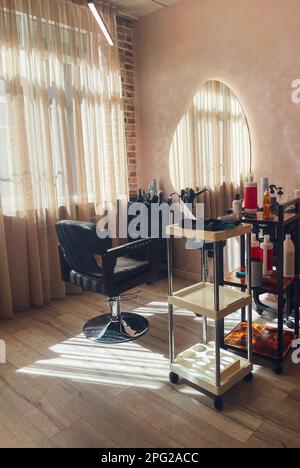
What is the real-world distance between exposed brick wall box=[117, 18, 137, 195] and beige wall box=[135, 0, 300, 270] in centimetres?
7

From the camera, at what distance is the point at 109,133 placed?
3363mm

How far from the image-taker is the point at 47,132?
2910 millimetres

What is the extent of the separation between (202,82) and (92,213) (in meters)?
1.47

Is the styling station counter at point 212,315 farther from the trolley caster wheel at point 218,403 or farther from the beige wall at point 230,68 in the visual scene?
the beige wall at point 230,68

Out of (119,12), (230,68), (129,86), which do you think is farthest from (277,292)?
(119,12)

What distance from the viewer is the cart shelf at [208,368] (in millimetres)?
1763

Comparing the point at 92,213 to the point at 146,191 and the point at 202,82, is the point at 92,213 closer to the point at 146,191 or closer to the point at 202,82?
the point at 146,191

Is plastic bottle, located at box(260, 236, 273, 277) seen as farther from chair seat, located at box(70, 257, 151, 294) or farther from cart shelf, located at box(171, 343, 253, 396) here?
chair seat, located at box(70, 257, 151, 294)

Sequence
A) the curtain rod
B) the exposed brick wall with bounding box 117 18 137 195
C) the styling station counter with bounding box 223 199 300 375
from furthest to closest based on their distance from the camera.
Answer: the exposed brick wall with bounding box 117 18 137 195, the curtain rod, the styling station counter with bounding box 223 199 300 375

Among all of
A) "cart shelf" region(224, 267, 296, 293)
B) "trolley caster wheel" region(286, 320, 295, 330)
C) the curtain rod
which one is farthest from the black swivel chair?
the curtain rod

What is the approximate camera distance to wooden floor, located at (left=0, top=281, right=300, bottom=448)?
1.55m

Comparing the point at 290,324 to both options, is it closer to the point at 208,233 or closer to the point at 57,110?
the point at 208,233

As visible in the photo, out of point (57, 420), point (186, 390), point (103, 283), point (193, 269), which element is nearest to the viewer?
point (57, 420)

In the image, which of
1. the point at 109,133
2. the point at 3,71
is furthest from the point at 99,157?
the point at 3,71
